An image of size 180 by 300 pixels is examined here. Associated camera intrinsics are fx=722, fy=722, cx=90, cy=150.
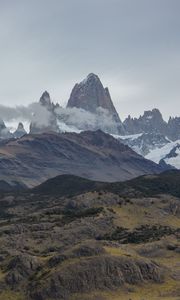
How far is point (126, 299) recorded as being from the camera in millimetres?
197125

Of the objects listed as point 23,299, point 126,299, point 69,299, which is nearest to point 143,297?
point 126,299

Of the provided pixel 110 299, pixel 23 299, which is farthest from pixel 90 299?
pixel 23 299

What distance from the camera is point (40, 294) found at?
655ft

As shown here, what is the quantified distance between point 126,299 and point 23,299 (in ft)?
93.4

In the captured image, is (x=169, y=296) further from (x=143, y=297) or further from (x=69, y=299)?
(x=69, y=299)

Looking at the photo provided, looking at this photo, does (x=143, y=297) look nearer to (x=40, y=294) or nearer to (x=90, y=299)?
(x=90, y=299)

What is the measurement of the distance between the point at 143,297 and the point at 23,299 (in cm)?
3309

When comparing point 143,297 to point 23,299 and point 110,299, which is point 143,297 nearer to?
point 110,299

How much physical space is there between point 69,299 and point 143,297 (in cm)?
2043

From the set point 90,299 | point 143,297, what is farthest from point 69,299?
point 143,297

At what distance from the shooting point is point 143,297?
649 ft

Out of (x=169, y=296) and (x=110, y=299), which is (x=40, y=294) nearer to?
(x=110, y=299)

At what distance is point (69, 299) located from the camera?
19975 cm

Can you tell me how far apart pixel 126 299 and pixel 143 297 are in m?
4.77
